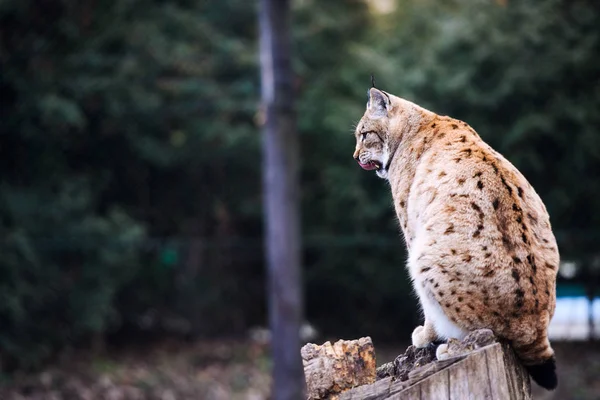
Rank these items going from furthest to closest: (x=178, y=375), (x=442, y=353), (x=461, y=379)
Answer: (x=178, y=375) → (x=442, y=353) → (x=461, y=379)

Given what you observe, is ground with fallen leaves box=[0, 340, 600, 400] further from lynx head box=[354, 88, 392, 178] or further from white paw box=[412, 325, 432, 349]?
white paw box=[412, 325, 432, 349]

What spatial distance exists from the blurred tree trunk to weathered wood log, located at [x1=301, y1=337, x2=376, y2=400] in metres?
2.20

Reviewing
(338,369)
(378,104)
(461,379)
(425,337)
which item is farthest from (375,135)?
(461,379)

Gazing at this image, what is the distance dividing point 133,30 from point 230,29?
2.25 m

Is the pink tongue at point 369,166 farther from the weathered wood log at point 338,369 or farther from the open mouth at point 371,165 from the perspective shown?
the weathered wood log at point 338,369

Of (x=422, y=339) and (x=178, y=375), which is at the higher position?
(x=178, y=375)

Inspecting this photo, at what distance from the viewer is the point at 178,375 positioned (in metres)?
11.8

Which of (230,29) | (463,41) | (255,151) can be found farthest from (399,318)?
(230,29)

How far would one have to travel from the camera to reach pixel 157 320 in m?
14.2

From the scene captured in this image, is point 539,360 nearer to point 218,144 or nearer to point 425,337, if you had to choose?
point 425,337

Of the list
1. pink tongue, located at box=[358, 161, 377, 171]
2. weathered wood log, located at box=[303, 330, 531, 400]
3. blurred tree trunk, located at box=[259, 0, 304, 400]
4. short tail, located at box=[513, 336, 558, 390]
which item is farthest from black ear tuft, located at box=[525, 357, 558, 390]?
blurred tree trunk, located at box=[259, 0, 304, 400]

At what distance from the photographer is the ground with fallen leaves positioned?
1066 centimetres

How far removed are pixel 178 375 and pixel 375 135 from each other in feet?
26.4

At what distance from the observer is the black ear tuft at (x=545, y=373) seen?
360cm
